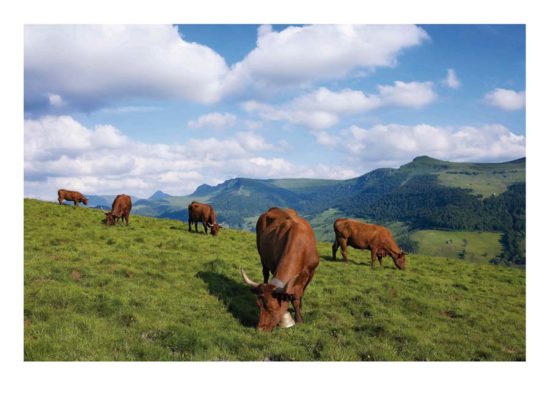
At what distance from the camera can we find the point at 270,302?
32.9 ft

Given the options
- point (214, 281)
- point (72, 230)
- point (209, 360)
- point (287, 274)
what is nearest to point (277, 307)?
point (287, 274)

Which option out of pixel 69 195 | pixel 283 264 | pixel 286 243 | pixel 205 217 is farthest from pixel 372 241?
pixel 69 195

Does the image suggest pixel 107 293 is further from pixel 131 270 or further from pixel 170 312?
pixel 131 270

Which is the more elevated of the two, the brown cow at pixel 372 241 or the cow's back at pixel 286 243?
the cow's back at pixel 286 243

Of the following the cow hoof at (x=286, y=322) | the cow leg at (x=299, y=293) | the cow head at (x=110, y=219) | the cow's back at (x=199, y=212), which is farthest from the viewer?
the cow's back at (x=199, y=212)

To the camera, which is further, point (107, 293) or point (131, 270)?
point (131, 270)

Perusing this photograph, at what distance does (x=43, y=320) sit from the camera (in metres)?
9.88

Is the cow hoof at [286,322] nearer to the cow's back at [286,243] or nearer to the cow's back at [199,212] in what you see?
the cow's back at [286,243]

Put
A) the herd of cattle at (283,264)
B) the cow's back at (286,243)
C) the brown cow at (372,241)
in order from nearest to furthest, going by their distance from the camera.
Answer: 1. the herd of cattle at (283,264)
2. the cow's back at (286,243)
3. the brown cow at (372,241)

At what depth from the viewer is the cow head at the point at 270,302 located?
996cm

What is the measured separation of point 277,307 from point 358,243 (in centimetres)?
1505

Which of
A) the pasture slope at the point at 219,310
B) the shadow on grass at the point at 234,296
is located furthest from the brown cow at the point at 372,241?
the shadow on grass at the point at 234,296

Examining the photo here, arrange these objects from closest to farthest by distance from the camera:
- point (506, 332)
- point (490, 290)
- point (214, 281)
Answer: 1. point (506, 332)
2. point (214, 281)
3. point (490, 290)

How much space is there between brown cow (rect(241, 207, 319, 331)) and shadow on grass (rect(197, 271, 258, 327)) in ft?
3.25
